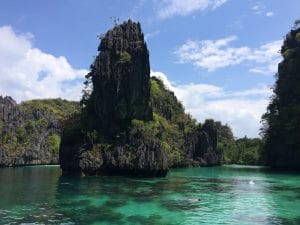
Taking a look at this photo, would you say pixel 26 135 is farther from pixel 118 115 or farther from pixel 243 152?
pixel 118 115

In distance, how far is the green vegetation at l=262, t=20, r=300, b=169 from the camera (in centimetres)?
8662

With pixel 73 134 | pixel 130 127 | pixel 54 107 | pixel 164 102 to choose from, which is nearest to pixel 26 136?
pixel 54 107

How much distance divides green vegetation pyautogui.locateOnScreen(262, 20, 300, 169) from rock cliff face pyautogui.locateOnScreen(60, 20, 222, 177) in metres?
29.5

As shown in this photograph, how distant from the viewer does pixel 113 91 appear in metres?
69.4

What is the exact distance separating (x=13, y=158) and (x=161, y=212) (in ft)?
299

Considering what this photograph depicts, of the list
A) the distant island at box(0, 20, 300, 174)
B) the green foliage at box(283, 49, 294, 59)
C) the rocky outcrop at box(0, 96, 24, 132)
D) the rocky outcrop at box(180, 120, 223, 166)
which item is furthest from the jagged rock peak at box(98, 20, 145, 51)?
the rocky outcrop at box(0, 96, 24, 132)

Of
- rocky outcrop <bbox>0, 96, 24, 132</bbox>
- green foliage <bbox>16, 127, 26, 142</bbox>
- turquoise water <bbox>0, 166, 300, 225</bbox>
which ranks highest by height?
rocky outcrop <bbox>0, 96, 24, 132</bbox>

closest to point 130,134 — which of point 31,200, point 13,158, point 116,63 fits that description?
point 116,63

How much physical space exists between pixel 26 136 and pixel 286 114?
7482 cm

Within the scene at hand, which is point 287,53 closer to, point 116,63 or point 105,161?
point 116,63

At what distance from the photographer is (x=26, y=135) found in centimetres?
12812

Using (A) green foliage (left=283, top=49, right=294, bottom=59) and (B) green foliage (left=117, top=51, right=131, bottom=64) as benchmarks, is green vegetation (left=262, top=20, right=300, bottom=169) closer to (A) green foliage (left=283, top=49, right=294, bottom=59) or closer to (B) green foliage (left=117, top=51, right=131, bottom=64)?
(A) green foliage (left=283, top=49, right=294, bottom=59)

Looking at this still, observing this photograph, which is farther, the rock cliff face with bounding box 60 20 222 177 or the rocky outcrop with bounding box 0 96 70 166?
the rocky outcrop with bounding box 0 96 70 166

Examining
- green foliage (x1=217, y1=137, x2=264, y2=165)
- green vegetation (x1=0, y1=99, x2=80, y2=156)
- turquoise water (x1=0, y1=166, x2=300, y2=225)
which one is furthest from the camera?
green foliage (x1=217, y1=137, x2=264, y2=165)
